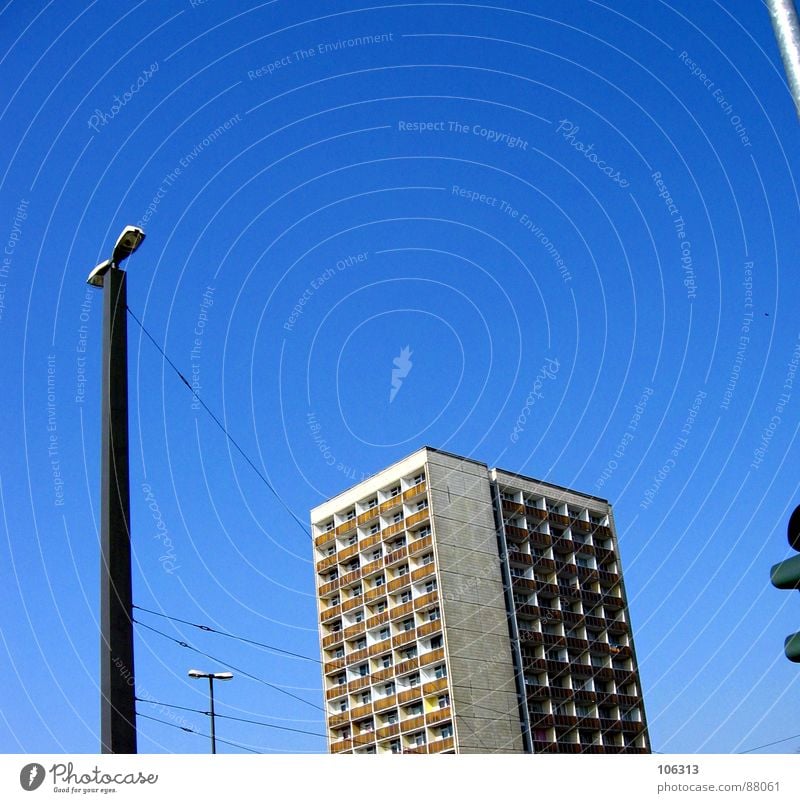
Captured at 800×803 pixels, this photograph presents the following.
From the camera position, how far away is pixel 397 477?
64.6m

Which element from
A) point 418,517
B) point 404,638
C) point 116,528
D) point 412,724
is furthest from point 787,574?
point 412,724

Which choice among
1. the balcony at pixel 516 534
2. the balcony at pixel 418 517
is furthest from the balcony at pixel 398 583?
the balcony at pixel 516 534

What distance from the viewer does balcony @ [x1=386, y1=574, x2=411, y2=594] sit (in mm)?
63625

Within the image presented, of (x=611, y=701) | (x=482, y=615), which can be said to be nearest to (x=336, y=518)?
(x=482, y=615)

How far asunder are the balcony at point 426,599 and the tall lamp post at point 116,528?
5292 centimetres

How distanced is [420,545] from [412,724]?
451 inches

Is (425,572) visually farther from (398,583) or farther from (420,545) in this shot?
(398,583)

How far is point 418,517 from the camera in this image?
204 ft

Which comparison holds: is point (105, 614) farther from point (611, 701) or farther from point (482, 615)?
point (611, 701)

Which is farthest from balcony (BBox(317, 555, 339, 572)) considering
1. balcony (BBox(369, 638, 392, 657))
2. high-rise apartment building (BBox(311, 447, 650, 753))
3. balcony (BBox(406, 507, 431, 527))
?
balcony (BBox(369, 638, 392, 657))

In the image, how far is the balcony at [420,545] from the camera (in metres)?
A: 62.4
